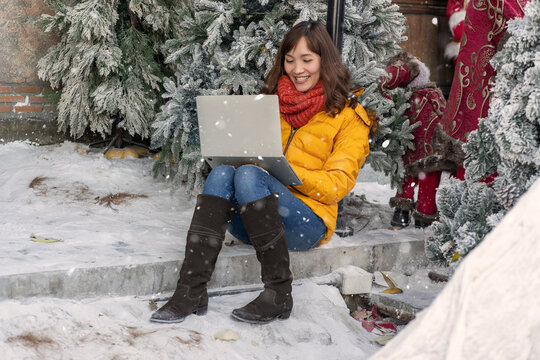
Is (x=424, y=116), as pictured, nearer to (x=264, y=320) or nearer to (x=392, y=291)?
(x=392, y=291)

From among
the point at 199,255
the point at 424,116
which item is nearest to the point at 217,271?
the point at 199,255

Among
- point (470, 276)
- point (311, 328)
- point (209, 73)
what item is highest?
point (209, 73)

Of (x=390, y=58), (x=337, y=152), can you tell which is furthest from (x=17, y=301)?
(x=390, y=58)

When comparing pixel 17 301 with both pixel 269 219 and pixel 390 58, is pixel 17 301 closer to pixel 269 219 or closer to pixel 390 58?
pixel 269 219

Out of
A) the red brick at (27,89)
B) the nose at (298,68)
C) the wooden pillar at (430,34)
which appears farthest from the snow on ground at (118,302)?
the wooden pillar at (430,34)

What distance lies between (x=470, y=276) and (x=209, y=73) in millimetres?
2954

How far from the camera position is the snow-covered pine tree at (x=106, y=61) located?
5199 mm

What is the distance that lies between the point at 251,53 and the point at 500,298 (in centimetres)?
276

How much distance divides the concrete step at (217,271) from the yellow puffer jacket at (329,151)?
0.24 meters

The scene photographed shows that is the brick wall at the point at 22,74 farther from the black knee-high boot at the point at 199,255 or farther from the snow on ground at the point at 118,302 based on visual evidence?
the black knee-high boot at the point at 199,255

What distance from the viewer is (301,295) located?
125 inches

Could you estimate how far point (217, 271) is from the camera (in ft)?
10.6

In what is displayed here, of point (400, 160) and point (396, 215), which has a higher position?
point (400, 160)

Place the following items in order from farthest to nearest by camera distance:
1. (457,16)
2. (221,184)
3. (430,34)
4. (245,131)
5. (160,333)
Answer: (430,34) → (457,16) → (221,184) → (245,131) → (160,333)
